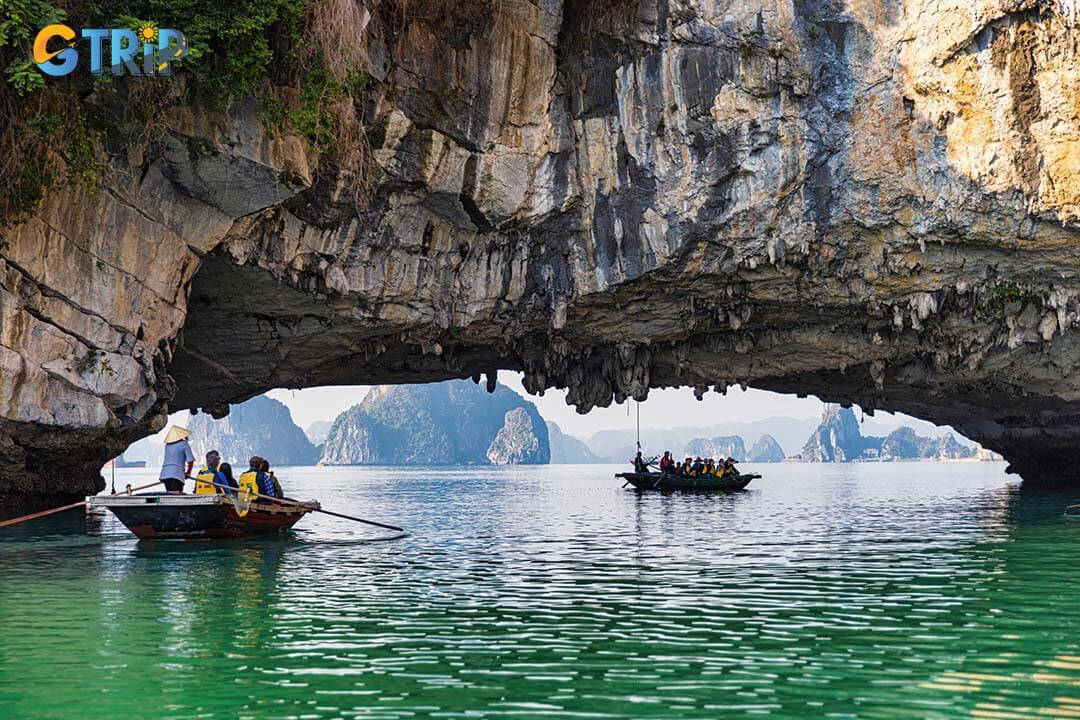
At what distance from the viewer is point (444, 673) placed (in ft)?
30.2

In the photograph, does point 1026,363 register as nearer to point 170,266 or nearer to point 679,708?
point 170,266

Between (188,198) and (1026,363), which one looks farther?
(1026,363)

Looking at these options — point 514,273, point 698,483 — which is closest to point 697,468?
point 698,483

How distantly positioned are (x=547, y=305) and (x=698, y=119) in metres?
5.51

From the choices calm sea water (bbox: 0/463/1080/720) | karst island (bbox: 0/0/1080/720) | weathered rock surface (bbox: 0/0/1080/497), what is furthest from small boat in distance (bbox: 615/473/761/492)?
calm sea water (bbox: 0/463/1080/720)

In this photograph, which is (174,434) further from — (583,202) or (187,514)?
(583,202)

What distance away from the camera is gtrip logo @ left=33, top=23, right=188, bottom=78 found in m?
16.2

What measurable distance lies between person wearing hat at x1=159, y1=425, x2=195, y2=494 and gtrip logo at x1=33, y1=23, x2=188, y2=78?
7438mm

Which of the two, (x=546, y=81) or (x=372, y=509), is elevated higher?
(x=546, y=81)

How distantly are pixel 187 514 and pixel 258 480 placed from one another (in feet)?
7.12

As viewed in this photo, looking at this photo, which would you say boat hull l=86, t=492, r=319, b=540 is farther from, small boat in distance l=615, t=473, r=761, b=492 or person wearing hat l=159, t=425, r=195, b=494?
small boat in distance l=615, t=473, r=761, b=492

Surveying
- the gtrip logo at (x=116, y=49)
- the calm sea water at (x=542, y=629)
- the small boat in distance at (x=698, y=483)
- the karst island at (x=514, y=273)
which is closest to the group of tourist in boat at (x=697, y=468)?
the small boat in distance at (x=698, y=483)

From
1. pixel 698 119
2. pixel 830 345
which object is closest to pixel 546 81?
pixel 698 119

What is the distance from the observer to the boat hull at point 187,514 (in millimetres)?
20078
